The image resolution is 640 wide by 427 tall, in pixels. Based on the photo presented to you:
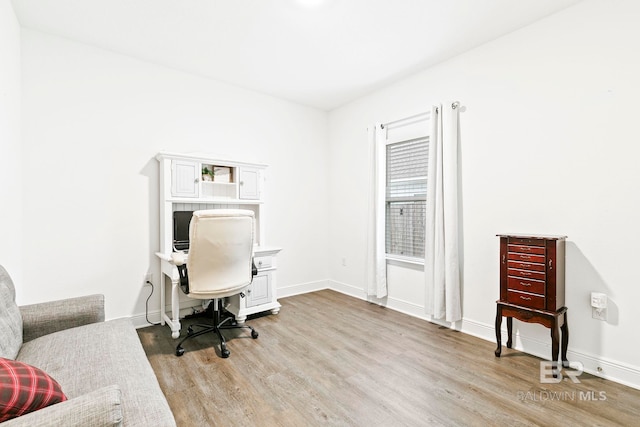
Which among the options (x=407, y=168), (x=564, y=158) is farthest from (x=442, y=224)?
(x=564, y=158)

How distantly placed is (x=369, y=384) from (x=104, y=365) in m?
1.61

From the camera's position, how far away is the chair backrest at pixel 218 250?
2.50 metres

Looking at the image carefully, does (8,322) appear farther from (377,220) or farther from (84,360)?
(377,220)

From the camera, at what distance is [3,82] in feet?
7.01

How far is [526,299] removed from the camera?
7.81ft

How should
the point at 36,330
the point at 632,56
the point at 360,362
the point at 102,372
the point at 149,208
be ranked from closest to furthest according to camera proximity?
the point at 102,372 → the point at 36,330 → the point at 632,56 → the point at 360,362 → the point at 149,208

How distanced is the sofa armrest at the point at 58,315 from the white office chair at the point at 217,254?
0.67 meters

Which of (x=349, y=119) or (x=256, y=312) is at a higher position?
(x=349, y=119)

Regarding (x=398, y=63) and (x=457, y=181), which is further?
(x=398, y=63)

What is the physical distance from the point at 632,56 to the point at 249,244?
3.17 metres

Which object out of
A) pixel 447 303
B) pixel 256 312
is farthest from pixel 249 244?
pixel 447 303

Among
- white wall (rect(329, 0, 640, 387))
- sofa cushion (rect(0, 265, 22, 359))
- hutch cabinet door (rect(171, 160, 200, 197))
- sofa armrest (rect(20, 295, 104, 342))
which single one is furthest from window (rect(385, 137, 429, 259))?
sofa cushion (rect(0, 265, 22, 359))

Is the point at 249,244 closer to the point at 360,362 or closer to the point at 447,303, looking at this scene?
the point at 360,362

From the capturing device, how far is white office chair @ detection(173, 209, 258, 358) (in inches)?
98.4
